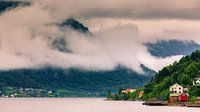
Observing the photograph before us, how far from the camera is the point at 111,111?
179 m

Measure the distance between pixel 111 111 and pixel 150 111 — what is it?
10236mm

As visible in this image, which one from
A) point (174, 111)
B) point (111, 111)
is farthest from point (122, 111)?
point (174, 111)

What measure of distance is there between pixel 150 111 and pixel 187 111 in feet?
33.9

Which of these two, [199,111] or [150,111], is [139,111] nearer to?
[150,111]

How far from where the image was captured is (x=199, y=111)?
170500mm

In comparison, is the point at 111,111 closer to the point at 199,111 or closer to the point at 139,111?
the point at 139,111

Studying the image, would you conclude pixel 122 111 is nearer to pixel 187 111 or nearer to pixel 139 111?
pixel 139 111

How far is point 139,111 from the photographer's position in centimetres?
17875

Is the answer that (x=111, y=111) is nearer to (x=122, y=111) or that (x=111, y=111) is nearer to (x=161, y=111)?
(x=122, y=111)

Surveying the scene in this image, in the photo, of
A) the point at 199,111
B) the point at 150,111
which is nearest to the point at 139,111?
the point at 150,111

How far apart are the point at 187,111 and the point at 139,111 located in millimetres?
13558

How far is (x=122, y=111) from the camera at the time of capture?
179 metres

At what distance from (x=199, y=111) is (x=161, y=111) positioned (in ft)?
30.7

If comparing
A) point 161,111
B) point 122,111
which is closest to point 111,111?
point 122,111
